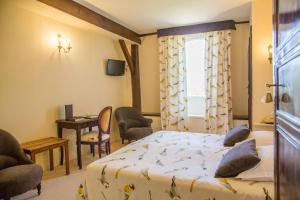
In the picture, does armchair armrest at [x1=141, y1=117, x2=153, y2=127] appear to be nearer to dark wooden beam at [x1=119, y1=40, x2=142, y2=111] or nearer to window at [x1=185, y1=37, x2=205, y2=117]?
dark wooden beam at [x1=119, y1=40, x2=142, y2=111]

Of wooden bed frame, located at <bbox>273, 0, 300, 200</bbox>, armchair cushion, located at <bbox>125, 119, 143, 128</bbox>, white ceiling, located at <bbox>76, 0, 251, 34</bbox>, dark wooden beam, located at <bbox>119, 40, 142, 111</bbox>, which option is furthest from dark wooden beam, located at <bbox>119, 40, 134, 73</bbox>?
wooden bed frame, located at <bbox>273, 0, 300, 200</bbox>

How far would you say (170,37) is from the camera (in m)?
5.32

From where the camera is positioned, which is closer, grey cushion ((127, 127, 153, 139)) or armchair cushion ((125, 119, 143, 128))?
grey cushion ((127, 127, 153, 139))

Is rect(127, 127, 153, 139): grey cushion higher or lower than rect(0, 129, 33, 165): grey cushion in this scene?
lower

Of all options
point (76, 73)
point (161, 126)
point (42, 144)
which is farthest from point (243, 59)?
point (42, 144)

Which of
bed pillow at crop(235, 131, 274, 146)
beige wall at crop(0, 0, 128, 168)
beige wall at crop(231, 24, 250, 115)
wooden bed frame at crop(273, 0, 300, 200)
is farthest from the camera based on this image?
beige wall at crop(231, 24, 250, 115)

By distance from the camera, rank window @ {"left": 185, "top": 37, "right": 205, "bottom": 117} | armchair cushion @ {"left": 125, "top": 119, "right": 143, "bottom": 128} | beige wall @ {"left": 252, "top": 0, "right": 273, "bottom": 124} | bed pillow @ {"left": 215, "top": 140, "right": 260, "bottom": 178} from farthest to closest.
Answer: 1. window @ {"left": 185, "top": 37, "right": 205, "bottom": 117}
2. armchair cushion @ {"left": 125, "top": 119, "right": 143, "bottom": 128}
3. beige wall @ {"left": 252, "top": 0, "right": 273, "bottom": 124}
4. bed pillow @ {"left": 215, "top": 140, "right": 260, "bottom": 178}

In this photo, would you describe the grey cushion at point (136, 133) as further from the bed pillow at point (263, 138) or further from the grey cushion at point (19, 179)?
the bed pillow at point (263, 138)

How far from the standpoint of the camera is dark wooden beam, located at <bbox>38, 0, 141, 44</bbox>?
11.2 ft

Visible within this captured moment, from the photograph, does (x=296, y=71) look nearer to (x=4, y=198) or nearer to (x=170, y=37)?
(x=4, y=198)

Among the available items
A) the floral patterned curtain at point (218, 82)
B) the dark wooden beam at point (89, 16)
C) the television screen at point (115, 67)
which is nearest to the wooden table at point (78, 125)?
the television screen at point (115, 67)

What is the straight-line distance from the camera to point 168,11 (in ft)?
13.7

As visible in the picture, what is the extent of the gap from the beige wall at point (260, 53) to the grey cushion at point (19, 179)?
3271mm

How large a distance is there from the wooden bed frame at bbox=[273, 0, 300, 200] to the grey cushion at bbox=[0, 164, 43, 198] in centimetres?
246
